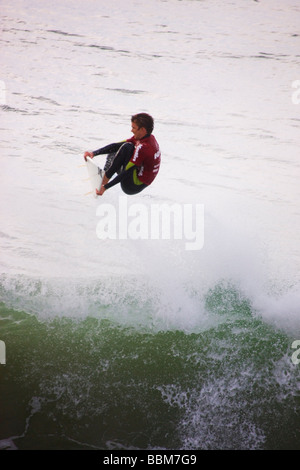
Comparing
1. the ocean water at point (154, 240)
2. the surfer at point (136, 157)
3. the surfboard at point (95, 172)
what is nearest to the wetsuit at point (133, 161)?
the surfer at point (136, 157)

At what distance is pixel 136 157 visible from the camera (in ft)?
10.8

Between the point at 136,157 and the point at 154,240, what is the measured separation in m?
1.60

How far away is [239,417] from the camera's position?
3395 mm

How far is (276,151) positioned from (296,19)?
2631 mm

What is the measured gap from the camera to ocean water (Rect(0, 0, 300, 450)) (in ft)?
11.3

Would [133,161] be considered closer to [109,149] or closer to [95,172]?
[109,149]

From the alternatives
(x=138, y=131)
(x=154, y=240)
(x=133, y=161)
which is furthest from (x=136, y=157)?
(x=154, y=240)

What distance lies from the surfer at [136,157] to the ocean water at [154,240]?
1.37 m

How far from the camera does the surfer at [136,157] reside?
3.24 m

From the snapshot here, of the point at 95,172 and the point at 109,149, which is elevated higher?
the point at 109,149

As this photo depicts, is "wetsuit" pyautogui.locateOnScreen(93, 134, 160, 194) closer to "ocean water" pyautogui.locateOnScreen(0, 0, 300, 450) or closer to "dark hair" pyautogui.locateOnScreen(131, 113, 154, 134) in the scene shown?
"dark hair" pyautogui.locateOnScreen(131, 113, 154, 134)
